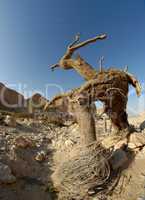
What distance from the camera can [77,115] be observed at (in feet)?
15.1

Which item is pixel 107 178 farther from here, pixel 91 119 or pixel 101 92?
pixel 101 92

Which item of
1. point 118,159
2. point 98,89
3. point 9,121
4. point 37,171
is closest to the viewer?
point 37,171

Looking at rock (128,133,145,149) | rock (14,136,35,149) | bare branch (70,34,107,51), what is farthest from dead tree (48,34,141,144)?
rock (14,136,35,149)

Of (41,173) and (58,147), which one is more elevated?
(58,147)

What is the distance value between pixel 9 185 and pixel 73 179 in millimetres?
1176

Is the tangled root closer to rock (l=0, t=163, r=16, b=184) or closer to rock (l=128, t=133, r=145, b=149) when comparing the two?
rock (l=0, t=163, r=16, b=184)

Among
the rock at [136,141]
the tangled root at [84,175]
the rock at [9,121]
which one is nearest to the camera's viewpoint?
the tangled root at [84,175]

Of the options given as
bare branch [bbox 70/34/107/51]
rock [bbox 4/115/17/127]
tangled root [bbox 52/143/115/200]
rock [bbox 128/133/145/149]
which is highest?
bare branch [bbox 70/34/107/51]

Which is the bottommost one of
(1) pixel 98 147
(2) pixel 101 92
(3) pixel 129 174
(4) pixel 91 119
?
(3) pixel 129 174

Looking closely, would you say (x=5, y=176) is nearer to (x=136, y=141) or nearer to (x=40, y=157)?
(x=40, y=157)

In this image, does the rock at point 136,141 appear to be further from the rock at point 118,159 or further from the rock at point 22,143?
the rock at point 22,143

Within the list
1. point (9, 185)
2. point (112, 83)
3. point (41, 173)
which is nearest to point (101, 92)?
point (112, 83)

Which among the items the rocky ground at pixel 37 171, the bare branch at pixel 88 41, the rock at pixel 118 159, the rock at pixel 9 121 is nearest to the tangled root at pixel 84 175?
the rocky ground at pixel 37 171

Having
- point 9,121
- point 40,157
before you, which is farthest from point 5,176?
point 9,121
